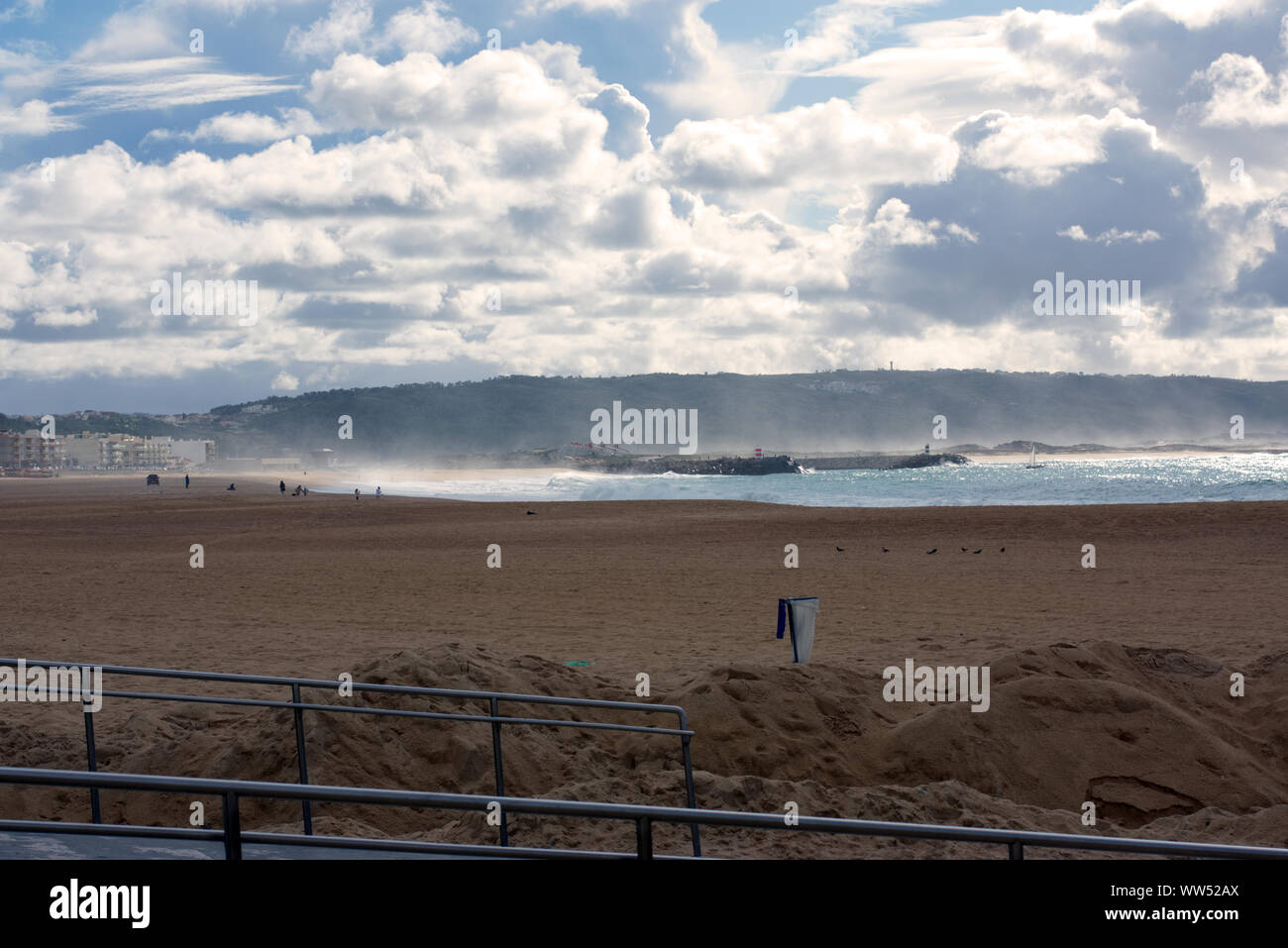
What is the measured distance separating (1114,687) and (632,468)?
12547 centimetres

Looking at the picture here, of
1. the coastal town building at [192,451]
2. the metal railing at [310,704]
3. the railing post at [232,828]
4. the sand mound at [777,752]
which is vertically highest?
the coastal town building at [192,451]

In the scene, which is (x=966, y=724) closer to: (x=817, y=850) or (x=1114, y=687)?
(x=1114, y=687)

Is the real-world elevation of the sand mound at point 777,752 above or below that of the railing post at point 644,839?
below

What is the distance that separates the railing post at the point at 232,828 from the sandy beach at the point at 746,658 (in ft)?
11.7

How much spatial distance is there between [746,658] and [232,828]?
35.9 ft

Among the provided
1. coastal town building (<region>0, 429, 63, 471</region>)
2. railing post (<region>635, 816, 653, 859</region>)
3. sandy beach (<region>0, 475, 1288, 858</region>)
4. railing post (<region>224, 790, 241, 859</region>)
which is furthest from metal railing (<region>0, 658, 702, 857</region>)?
coastal town building (<region>0, 429, 63, 471</region>)

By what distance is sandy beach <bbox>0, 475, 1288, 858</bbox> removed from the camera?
7.85m

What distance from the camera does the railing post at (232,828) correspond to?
286cm

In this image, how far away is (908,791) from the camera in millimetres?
7465

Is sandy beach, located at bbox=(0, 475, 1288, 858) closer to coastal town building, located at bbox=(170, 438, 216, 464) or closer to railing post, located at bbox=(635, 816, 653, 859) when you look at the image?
railing post, located at bbox=(635, 816, 653, 859)

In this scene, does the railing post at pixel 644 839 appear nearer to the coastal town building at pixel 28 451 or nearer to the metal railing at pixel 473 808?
the metal railing at pixel 473 808

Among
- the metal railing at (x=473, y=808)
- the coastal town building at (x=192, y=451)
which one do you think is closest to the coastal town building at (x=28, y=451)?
the coastal town building at (x=192, y=451)

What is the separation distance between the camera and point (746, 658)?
13547mm
